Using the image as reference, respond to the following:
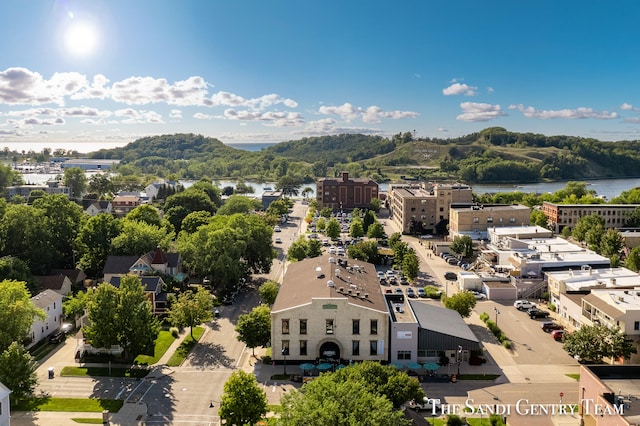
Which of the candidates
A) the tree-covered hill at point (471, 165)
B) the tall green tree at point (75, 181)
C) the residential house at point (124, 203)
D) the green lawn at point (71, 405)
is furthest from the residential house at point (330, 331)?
the tree-covered hill at point (471, 165)

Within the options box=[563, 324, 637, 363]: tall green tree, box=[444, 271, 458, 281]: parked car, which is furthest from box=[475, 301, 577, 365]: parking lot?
box=[444, 271, 458, 281]: parked car

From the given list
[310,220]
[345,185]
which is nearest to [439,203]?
[310,220]

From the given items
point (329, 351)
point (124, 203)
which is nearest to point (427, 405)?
point (329, 351)

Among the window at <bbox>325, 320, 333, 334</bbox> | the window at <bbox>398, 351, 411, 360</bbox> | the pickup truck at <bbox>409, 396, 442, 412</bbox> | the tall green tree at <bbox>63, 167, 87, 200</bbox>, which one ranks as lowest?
the pickup truck at <bbox>409, 396, 442, 412</bbox>

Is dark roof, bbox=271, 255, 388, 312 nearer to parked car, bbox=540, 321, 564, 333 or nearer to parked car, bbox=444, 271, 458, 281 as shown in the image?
parked car, bbox=540, 321, 564, 333

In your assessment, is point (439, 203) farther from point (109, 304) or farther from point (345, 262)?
point (109, 304)

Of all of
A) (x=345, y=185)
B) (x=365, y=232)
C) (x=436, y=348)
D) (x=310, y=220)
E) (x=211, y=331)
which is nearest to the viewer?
(x=436, y=348)

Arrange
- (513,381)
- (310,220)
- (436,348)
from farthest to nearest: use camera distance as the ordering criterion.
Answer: (310,220) → (436,348) → (513,381)
